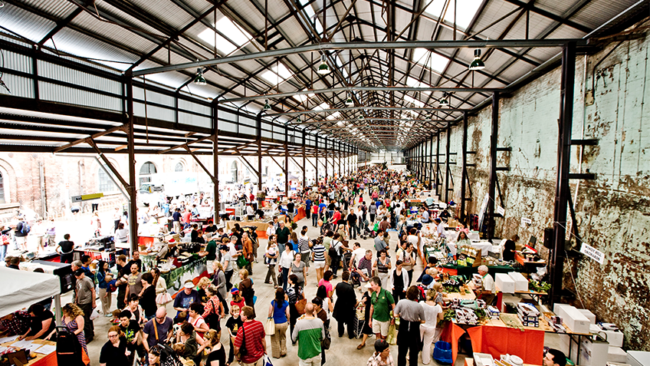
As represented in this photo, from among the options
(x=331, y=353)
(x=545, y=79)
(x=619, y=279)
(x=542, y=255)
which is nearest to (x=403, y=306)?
(x=331, y=353)

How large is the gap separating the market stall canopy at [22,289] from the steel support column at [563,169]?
9.05 metres

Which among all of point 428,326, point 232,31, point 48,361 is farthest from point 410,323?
point 232,31

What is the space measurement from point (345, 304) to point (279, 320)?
46.7 inches

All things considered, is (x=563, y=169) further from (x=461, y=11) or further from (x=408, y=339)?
(x=408, y=339)

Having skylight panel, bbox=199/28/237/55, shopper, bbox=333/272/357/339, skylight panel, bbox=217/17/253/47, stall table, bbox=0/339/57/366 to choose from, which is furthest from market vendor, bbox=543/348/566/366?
skylight panel, bbox=199/28/237/55

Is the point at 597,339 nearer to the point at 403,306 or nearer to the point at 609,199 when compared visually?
the point at 609,199

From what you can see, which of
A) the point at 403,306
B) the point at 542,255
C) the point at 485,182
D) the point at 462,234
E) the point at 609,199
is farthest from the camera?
the point at 485,182

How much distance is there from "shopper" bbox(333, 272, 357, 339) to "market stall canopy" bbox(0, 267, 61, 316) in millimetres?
4300

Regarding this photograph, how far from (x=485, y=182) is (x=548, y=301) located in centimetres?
686

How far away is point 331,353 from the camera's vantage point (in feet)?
16.1

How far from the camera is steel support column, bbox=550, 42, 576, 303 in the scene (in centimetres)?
579

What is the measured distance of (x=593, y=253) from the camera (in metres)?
5.21

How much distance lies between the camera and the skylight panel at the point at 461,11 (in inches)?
262

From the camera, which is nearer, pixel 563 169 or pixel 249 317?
pixel 249 317
